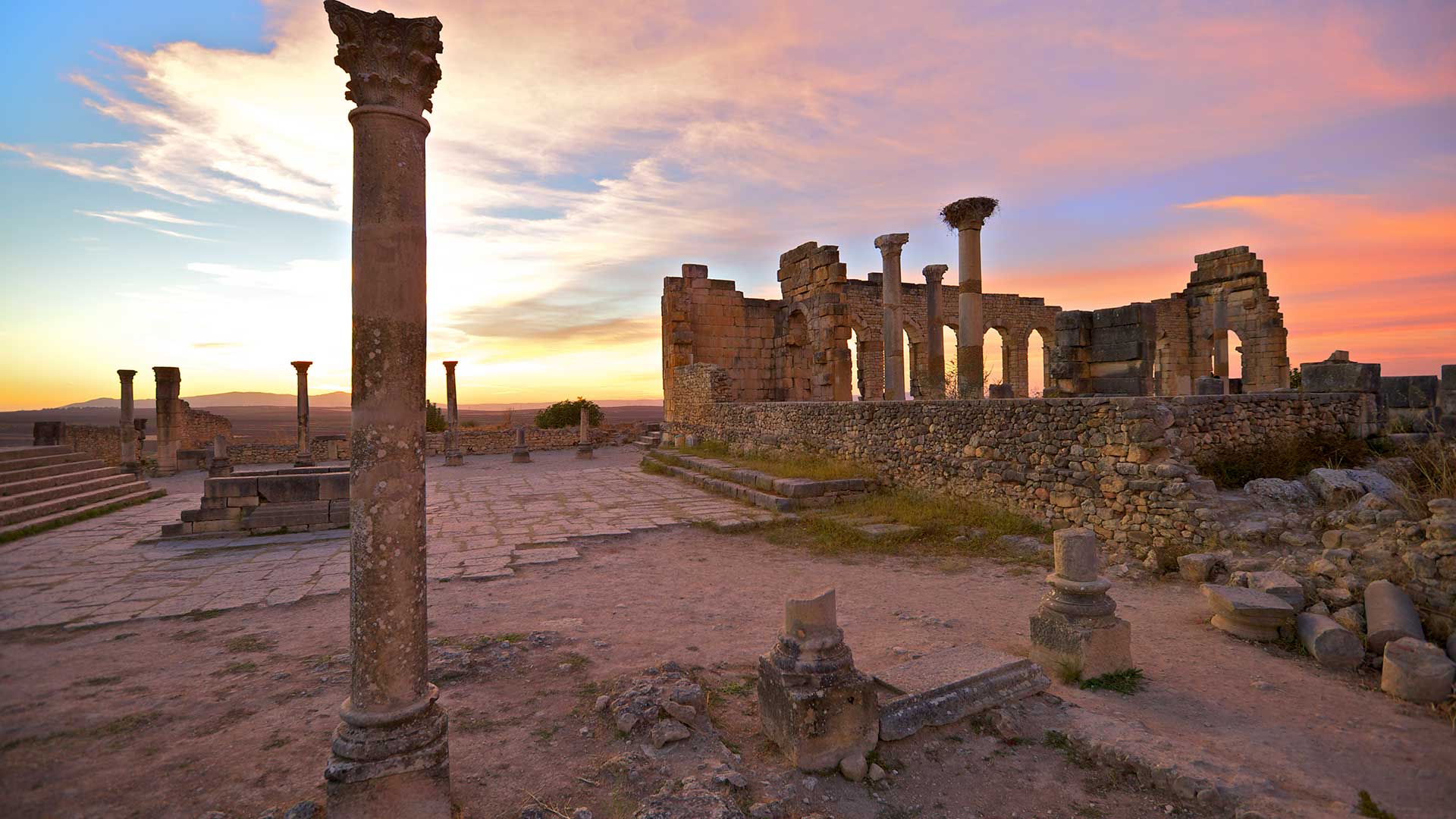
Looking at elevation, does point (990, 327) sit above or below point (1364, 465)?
above

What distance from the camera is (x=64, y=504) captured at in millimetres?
10703

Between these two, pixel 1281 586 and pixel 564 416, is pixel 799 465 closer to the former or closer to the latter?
pixel 1281 586

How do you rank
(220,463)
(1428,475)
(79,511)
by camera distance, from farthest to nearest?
(220,463) → (79,511) → (1428,475)

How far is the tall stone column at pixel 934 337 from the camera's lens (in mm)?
15234

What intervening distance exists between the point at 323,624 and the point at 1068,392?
37.3 ft

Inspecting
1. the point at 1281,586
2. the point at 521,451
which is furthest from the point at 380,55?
the point at 521,451

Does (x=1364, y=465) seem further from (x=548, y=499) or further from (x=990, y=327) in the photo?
(x=990, y=327)

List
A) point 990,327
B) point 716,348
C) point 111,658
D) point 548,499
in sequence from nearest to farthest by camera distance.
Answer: point 111,658, point 548,499, point 716,348, point 990,327

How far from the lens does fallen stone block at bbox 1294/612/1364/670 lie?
169 inches

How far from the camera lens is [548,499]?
484 inches

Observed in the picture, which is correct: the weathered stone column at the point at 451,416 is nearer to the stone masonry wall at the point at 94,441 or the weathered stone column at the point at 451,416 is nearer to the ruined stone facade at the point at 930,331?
the ruined stone facade at the point at 930,331

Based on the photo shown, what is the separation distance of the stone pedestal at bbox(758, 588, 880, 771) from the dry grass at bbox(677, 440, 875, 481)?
24.7 feet

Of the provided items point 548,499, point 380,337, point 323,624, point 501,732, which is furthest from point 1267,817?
point 548,499

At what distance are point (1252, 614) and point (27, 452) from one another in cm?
1822
